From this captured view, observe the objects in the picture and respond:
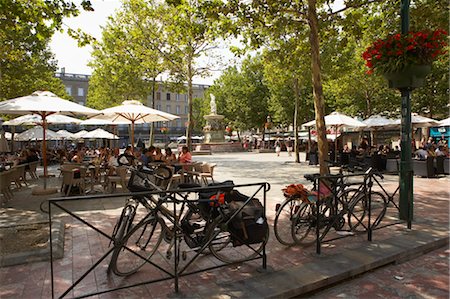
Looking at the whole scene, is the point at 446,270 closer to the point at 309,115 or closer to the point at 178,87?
the point at 178,87

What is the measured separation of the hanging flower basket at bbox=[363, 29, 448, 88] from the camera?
4977mm

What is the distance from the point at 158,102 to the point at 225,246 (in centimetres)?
7620

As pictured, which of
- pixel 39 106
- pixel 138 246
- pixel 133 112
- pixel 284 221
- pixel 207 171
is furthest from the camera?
pixel 207 171

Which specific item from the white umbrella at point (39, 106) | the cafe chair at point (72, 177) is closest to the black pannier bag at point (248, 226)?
the white umbrella at point (39, 106)

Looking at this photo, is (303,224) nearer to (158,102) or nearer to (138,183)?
(138,183)

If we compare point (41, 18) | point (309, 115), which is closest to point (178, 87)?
point (41, 18)

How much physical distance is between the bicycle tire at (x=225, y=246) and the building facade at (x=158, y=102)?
62561 mm

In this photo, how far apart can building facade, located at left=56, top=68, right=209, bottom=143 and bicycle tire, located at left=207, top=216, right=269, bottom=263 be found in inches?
2463

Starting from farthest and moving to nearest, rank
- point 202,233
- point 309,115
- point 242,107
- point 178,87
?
point 242,107
point 309,115
point 178,87
point 202,233

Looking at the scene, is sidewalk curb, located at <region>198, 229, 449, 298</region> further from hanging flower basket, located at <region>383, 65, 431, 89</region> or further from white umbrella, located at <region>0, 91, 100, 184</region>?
white umbrella, located at <region>0, 91, 100, 184</region>

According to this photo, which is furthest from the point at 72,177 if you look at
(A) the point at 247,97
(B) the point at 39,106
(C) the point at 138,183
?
(A) the point at 247,97

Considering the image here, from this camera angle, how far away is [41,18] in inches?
269

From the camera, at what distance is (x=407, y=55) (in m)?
5.07

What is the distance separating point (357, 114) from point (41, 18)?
2965 centimetres
